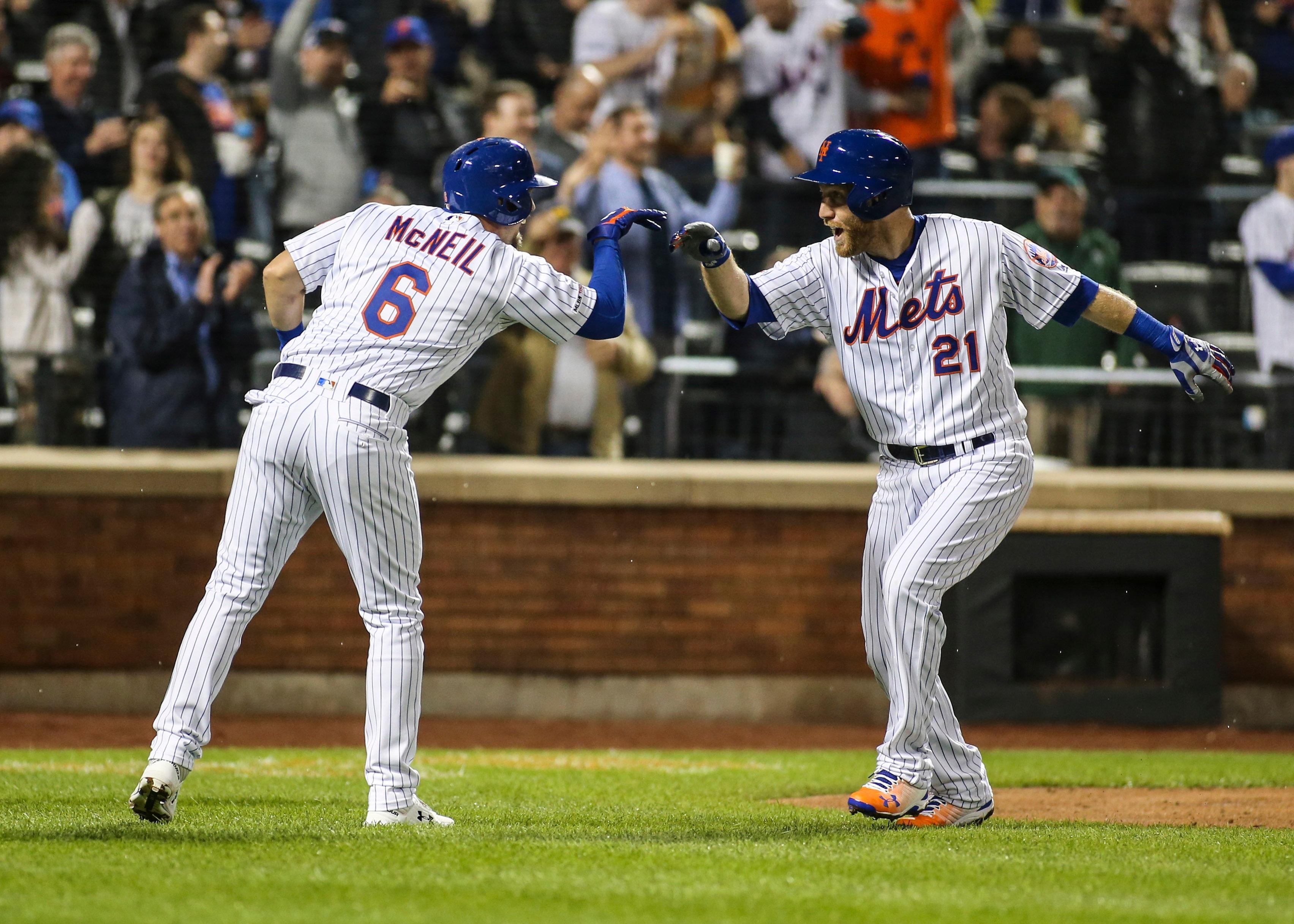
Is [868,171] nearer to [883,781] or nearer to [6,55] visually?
[883,781]

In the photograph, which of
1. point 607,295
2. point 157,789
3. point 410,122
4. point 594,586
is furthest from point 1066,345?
point 157,789

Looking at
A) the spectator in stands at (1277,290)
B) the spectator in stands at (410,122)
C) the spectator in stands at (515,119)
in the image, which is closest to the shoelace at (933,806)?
the spectator in stands at (1277,290)

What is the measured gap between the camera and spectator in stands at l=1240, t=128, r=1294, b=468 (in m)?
9.91

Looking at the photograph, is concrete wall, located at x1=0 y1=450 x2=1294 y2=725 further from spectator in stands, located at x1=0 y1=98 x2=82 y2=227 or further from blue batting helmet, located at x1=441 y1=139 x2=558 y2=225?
blue batting helmet, located at x1=441 y1=139 x2=558 y2=225

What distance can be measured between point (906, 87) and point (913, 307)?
632 centimetres

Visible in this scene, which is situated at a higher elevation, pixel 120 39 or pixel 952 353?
pixel 120 39

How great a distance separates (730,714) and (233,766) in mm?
3325

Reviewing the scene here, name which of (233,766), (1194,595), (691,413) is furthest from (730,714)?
(233,766)

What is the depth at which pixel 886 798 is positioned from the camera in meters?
4.94

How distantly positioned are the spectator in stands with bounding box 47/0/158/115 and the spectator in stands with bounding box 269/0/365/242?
36.4 inches

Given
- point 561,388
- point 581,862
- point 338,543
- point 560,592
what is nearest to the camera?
point 581,862

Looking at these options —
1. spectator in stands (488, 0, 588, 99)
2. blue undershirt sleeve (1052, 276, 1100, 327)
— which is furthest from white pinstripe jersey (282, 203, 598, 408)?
spectator in stands (488, 0, 588, 99)

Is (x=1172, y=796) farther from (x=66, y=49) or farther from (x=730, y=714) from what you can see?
(x=66, y=49)

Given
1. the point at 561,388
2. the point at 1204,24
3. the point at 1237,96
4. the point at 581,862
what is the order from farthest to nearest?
the point at 1204,24 < the point at 1237,96 < the point at 561,388 < the point at 581,862
